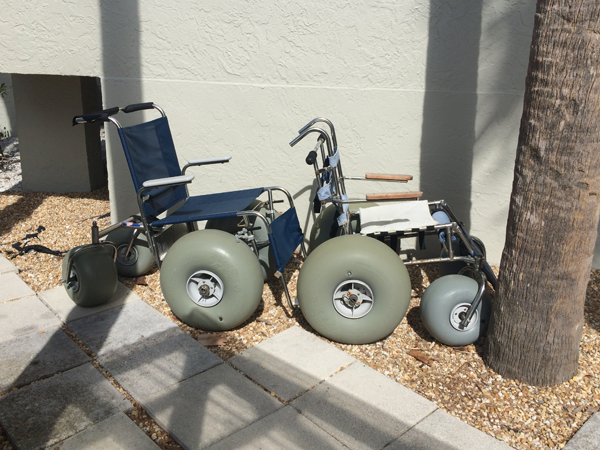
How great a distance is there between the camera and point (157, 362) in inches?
137

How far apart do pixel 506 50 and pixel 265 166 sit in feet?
7.39

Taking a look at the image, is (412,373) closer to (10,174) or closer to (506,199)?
(506,199)

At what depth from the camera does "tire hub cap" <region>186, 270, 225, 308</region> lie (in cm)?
374

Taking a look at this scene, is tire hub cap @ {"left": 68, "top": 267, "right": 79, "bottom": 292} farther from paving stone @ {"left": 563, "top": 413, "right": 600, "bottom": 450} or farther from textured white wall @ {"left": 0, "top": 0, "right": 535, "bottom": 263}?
paving stone @ {"left": 563, "top": 413, "right": 600, "bottom": 450}

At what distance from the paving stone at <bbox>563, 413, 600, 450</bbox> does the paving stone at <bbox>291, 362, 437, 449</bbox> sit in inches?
27.5

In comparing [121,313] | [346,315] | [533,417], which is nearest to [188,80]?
[121,313]

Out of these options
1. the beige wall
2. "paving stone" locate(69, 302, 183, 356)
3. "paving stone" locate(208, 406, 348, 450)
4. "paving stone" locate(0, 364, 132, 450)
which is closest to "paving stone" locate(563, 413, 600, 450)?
"paving stone" locate(208, 406, 348, 450)

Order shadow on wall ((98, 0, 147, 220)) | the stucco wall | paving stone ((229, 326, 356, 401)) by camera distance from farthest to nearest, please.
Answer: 1. the stucco wall
2. shadow on wall ((98, 0, 147, 220))
3. paving stone ((229, 326, 356, 401))

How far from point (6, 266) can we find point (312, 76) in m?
3.19

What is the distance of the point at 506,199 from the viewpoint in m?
4.68

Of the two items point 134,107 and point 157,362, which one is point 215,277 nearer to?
point 157,362

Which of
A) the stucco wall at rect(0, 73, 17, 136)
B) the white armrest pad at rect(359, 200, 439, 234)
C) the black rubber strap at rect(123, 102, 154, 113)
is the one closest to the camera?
the white armrest pad at rect(359, 200, 439, 234)

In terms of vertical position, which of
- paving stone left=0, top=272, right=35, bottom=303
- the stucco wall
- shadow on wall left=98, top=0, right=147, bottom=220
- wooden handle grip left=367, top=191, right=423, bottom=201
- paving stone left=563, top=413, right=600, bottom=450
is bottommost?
paving stone left=563, top=413, right=600, bottom=450

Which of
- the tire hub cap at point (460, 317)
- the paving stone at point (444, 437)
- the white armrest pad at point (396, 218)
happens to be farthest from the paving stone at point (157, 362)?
the tire hub cap at point (460, 317)
